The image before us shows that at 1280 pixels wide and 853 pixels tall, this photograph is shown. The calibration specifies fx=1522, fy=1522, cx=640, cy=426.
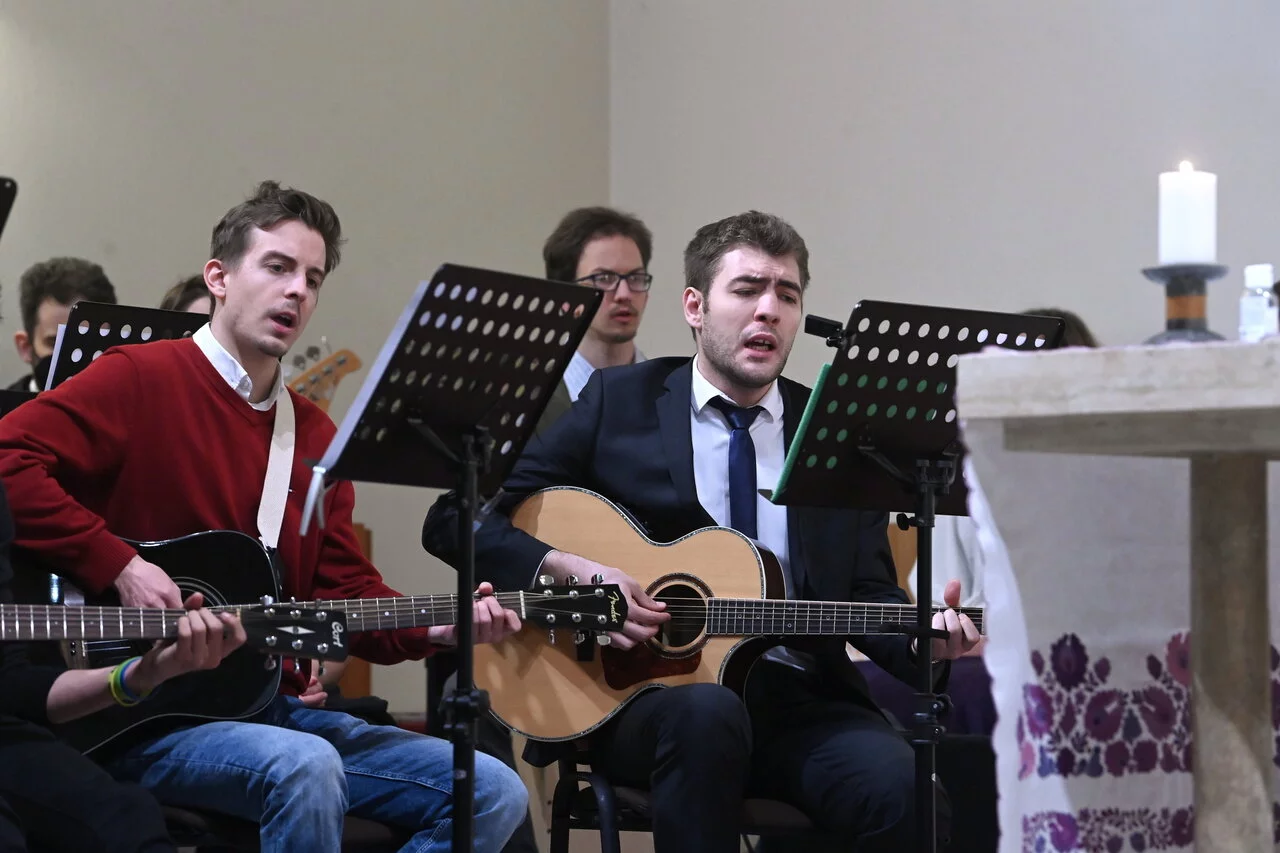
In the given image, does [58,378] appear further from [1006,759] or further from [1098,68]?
[1098,68]

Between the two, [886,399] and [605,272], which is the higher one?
[605,272]

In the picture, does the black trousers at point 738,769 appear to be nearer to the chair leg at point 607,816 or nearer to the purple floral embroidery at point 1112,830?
the chair leg at point 607,816

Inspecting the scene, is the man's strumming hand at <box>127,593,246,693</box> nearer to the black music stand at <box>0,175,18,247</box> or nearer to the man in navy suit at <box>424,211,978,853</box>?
the man in navy suit at <box>424,211,978,853</box>

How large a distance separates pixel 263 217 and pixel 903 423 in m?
1.37

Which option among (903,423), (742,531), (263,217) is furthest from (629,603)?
(263,217)

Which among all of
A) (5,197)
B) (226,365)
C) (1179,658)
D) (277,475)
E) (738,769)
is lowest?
(738,769)

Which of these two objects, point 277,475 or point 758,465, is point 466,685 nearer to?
point 277,475

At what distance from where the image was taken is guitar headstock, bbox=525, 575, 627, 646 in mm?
3070

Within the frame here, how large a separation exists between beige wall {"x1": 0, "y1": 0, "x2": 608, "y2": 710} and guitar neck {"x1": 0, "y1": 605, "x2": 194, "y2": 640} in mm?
2948

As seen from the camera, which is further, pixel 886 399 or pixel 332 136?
pixel 332 136

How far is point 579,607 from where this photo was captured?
308 centimetres

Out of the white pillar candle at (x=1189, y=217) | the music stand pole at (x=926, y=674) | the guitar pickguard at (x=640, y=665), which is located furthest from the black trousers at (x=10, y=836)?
the white pillar candle at (x=1189, y=217)

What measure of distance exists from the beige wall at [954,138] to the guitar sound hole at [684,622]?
9.59 ft

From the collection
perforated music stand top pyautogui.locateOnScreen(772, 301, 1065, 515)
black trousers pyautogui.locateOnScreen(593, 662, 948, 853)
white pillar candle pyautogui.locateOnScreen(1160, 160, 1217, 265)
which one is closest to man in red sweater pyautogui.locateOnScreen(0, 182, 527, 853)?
black trousers pyautogui.locateOnScreen(593, 662, 948, 853)
